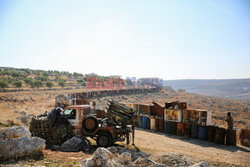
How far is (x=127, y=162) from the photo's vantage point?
7.66m

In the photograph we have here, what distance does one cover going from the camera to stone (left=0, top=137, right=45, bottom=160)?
721cm

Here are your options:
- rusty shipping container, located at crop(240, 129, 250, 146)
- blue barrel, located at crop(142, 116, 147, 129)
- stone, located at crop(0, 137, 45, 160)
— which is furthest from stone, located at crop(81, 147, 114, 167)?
blue barrel, located at crop(142, 116, 147, 129)

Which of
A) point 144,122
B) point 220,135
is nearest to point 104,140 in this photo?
point 144,122

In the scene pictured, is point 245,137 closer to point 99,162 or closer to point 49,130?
point 99,162

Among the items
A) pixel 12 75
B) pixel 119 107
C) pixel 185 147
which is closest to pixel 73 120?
pixel 119 107

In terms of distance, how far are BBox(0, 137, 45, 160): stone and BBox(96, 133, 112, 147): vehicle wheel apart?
395cm

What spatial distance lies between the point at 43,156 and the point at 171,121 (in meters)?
12.2

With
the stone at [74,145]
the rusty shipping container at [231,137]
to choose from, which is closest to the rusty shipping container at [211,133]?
the rusty shipping container at [231,137]

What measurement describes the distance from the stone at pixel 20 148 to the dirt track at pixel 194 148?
236 inches

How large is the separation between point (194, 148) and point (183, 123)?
3519 millimetres

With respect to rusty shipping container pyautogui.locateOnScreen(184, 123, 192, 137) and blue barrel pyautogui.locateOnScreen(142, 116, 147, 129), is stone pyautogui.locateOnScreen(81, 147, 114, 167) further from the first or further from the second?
blue barrel pyautogui.locateOnScreen(142, 116, 147, 129)

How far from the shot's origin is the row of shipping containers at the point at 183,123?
14336 mm

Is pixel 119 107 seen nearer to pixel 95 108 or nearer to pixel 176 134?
pixel 176 134

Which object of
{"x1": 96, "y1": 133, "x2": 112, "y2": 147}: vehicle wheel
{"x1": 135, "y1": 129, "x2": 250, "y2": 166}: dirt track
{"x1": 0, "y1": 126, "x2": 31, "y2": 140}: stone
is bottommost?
{"x1": 135, "y1": 129, "x2": 250, "y2": 166}: dirt track
